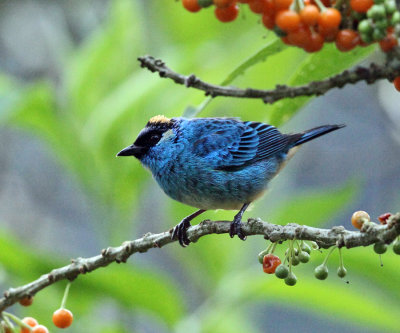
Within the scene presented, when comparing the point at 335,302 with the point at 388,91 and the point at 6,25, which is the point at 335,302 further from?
the point at 6,25

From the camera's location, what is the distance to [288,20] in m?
1.63

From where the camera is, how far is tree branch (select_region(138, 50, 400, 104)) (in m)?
1.51

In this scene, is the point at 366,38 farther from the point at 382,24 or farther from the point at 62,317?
the point at 62,317

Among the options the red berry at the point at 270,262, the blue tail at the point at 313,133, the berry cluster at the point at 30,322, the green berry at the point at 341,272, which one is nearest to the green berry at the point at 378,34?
the green berry at the point at 341,272

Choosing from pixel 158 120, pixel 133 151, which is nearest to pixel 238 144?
pixel 158 120

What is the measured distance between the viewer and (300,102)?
6.84 ft

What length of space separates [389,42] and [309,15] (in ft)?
0.74

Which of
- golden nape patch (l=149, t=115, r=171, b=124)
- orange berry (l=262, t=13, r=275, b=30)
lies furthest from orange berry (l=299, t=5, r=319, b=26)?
golden nape patch (l=149, t=115, r=171, b=124)

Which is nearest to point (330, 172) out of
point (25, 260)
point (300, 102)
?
point (25, 260)

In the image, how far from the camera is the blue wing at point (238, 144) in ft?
10.9

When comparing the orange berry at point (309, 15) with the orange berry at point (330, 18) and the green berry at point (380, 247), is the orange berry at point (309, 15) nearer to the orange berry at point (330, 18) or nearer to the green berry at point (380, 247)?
the orange berry at point (330, 18)

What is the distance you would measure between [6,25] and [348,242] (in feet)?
27.5

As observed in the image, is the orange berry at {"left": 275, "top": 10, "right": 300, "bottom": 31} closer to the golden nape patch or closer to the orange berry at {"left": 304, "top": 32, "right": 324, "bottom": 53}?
the orange berry at {"left": 304, "top": 32, "right": 324, "bottom": 53}

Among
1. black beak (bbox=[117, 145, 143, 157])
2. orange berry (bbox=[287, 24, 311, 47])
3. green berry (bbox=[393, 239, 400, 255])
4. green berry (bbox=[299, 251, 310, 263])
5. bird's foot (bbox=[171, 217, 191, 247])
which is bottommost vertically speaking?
green berry (bbox=[393, 239, 400, 255])
